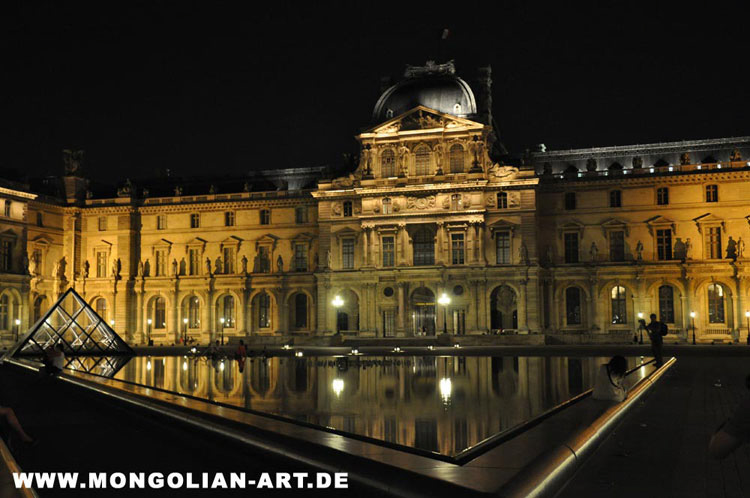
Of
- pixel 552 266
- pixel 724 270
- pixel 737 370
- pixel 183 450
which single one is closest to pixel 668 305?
pixel 724 270

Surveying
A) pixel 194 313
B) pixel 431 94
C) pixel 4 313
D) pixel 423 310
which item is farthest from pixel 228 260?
pixel 431 94

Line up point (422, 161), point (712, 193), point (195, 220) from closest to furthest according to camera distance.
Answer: point (712, 193) < point (422, 161) < point (195, 220)

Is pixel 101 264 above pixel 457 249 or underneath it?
underneath

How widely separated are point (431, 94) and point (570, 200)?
15.6 metres

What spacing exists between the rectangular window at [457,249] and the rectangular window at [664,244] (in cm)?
1651

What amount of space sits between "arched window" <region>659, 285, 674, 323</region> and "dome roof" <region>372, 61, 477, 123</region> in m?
22.3

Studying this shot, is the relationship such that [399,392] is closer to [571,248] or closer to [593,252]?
[593,252]

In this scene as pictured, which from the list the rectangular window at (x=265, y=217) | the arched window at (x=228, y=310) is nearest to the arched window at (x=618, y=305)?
the rectangular window at (x=265, y=217)

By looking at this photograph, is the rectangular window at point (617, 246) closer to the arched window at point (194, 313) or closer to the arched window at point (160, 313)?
the arched window at point (194, 313)

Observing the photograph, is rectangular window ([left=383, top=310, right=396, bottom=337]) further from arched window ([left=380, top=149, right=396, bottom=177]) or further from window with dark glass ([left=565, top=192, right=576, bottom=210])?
window with dark glass ([left=565, top=192, right=576, bottom=210])

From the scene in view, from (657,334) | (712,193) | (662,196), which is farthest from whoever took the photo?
(662,196)

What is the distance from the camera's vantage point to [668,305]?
6725 cm

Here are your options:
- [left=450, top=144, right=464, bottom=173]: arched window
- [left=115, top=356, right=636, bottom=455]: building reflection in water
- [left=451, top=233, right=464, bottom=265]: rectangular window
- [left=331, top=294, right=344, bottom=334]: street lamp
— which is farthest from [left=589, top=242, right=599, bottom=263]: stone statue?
[left=115, top=356, right=636, bottom=455]: building reflection in water

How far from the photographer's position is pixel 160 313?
81562 mm
